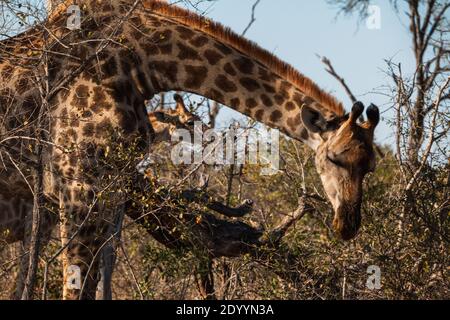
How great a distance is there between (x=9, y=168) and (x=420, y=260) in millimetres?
3524

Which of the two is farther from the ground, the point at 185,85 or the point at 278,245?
the point at 185,85

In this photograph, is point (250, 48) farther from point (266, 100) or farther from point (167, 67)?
point (167, 67)

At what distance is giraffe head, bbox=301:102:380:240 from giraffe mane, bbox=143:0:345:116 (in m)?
0.25

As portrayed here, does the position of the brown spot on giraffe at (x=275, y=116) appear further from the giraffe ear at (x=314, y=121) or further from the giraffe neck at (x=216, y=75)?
the giraffe ear at (x=314, y=121)

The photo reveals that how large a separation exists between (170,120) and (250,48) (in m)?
2.90

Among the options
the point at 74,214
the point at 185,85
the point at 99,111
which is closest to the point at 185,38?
the point at 185,85

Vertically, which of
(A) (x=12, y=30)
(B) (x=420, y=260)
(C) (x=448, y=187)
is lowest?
(B) (x=420, y=260)

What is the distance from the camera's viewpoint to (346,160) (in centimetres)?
910

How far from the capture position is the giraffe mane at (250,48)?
9.53 m

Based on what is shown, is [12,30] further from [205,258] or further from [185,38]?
[205,258]

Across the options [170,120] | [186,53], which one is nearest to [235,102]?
[186,53]

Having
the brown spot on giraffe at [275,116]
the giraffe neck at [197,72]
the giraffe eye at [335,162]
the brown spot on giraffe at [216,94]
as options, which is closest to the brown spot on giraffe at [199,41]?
the giraffe neck at [197,72]

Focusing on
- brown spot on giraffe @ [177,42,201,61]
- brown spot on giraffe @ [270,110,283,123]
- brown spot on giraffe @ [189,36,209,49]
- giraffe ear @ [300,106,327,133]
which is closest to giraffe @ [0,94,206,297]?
brown spot on giraffe @ [177,42,201,61]

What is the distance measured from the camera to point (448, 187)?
9820mm
